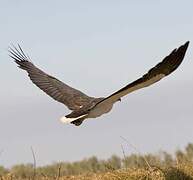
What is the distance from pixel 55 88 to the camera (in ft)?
36.5

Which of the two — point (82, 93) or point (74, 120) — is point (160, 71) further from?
point (82, 93)

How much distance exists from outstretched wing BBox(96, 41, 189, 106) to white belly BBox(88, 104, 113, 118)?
2.18ft

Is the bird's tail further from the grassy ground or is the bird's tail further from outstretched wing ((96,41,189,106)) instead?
the grassy ground

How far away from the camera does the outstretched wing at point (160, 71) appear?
755 cm

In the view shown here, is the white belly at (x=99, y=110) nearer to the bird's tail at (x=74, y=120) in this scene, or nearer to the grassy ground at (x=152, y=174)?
the bird's tail at (x=74, y=120)

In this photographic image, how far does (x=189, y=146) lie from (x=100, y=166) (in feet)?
7.00

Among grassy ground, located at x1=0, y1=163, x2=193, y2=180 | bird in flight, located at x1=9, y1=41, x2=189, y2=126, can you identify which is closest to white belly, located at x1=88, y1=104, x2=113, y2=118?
bird in flight, located at x1=9, y1=41, x2=189, y2=126

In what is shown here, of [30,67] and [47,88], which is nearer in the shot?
[47,88]

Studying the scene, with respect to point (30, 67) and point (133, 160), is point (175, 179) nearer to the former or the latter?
point (133, 160)

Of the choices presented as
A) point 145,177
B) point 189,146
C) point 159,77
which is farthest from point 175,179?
point 189,146

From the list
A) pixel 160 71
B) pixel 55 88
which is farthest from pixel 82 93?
pixel 160 71

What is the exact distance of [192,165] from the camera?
35.8 ft

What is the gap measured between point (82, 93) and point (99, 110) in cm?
215

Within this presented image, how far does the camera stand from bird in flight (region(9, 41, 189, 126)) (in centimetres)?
765
